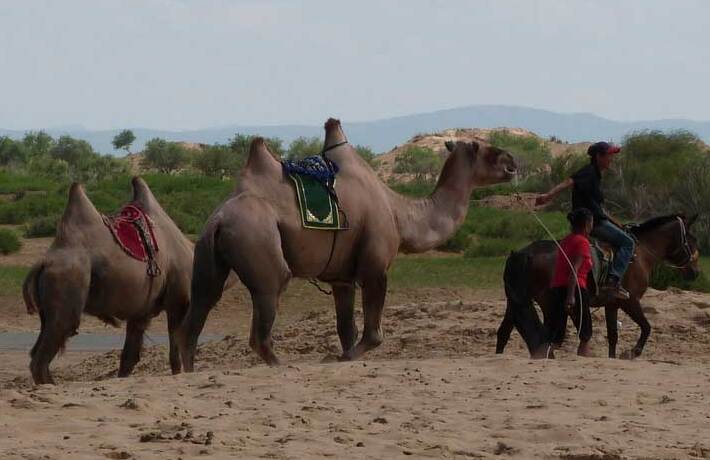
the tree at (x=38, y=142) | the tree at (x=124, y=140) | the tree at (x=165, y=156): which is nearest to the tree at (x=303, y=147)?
the tree at (x=165, y=156)

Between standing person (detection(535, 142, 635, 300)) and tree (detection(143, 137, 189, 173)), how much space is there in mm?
46503

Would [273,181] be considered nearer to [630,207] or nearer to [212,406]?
[212,406]

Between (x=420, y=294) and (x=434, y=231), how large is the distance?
806cm

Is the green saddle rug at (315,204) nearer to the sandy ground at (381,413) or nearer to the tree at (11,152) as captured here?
the sandy ground at (381,413)

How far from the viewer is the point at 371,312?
1216cm

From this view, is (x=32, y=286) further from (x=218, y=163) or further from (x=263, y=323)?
(x=218, y=163)

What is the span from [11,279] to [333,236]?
1058cm

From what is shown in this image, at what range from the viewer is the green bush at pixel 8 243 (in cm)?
2434

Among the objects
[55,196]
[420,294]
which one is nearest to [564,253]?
[420,294]

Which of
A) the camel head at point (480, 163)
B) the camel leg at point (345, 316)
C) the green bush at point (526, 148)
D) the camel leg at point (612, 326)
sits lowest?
the green bush at point (526, 148)

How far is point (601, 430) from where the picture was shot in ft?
27.3

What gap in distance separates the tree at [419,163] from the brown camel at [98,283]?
4207 cm

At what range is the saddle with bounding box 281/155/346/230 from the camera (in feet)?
38.2

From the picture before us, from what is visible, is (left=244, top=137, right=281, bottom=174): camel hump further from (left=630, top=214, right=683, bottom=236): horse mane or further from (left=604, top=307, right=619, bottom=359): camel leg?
(left=630, top=214, right=683, bottom=236): horse mane
